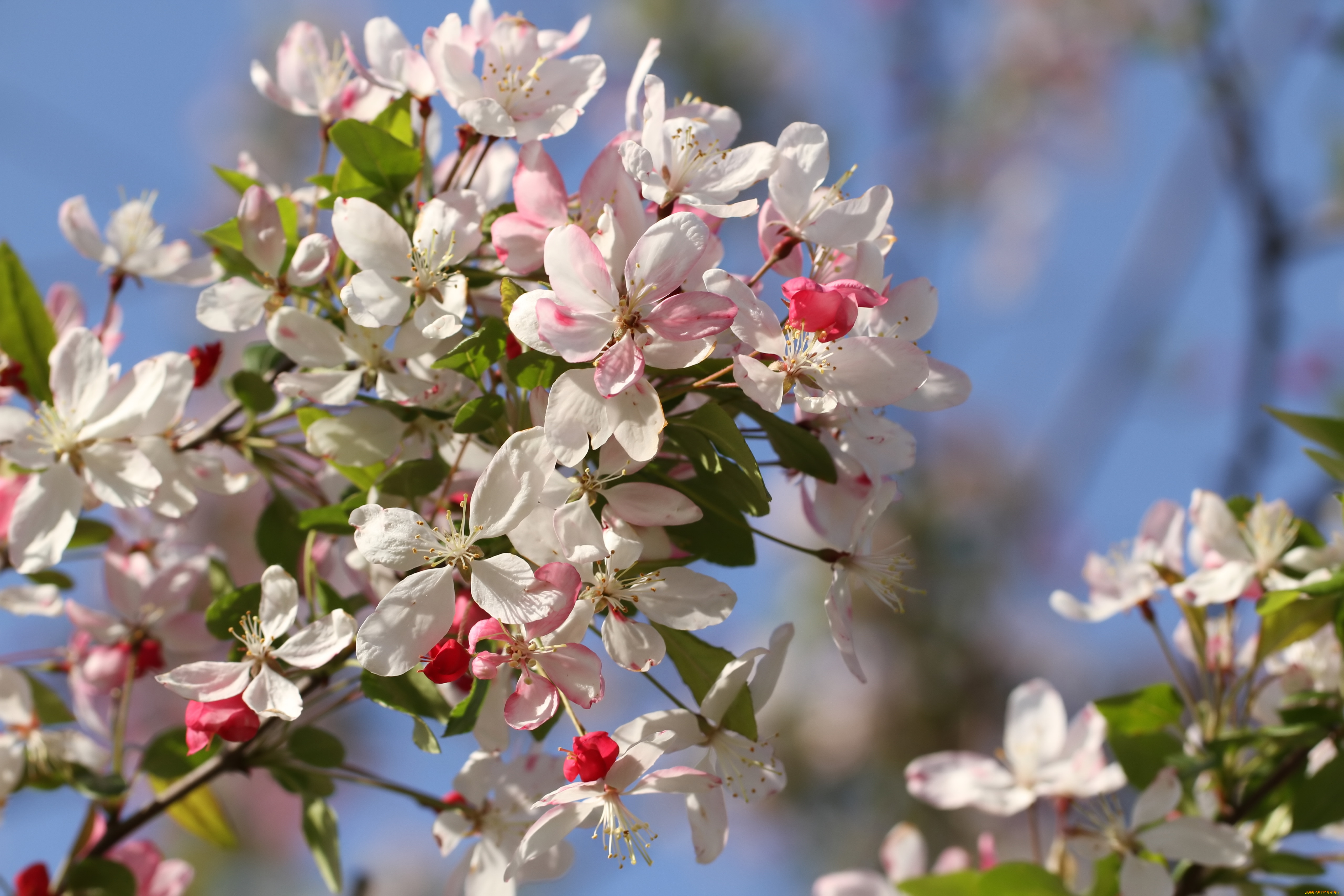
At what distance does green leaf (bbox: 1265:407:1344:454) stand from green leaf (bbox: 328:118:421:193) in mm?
966

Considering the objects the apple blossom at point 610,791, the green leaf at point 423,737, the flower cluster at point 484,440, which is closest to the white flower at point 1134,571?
the flower cluster at point 484,440

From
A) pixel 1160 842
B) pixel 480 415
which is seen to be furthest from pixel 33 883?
pixel 1160 842

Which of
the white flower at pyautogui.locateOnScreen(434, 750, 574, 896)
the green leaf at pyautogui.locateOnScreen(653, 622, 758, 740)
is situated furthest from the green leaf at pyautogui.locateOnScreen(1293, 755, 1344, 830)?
the white flower at pyautogui.locateOnScreen(434, 750, 574, 896)

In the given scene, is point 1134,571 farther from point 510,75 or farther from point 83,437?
point 83,437

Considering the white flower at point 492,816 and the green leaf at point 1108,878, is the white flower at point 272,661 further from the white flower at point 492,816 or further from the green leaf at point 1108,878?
the green leaf at point 1108,878

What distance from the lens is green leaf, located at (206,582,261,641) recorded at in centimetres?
106

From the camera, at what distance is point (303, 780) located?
3.79ft

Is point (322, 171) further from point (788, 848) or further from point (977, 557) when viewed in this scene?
point (788, 848)

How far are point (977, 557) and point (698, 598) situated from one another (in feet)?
12.4

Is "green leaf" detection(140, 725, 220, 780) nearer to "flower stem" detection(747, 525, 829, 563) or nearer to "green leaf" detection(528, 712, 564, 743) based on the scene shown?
"green leaf" detection(528, 712, 564, 743)

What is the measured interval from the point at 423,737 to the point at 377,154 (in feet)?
1.79

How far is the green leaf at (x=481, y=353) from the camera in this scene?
36.1 inches

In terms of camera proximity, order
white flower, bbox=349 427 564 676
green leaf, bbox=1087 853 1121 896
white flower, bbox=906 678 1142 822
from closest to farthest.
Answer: white flower, bbox=349 427 564 676, green leaf, bbox=1087 853 1121 896, white flower, bbox=906 678 1142 822

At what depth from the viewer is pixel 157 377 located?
108 centimetres
